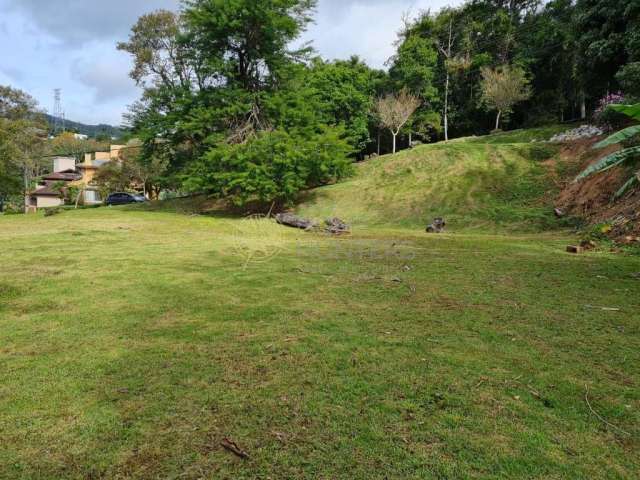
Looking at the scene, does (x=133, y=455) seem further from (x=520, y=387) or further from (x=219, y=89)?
(x=219, y=89)

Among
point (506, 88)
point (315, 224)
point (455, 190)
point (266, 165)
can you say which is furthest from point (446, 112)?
point (315, 224)

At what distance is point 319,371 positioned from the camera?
2.49 meters

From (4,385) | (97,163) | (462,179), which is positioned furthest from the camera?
(97,163)

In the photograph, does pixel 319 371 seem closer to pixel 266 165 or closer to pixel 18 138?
pixel 266 165

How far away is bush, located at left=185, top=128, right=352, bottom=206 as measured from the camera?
15742mm

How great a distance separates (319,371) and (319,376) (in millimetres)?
63

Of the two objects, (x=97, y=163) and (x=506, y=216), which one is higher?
(x=97, y=163)

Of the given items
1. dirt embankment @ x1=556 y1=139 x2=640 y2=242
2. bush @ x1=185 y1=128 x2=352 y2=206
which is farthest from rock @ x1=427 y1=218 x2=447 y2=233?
bush @ x1=185 y1=128 x2=352 y2=206

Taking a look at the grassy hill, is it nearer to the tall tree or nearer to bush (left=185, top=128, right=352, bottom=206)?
bush (left=185, top=128, right=352, bottom=206)

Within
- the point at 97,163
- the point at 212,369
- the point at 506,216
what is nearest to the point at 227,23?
the point at 506,216

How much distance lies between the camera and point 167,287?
4570 millimetres

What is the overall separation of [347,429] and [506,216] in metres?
12.3

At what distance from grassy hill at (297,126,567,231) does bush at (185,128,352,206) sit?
1786 mm

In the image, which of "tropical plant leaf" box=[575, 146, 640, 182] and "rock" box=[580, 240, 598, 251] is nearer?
"tropical plant leaf" box=[575, 146, 640, 182]
